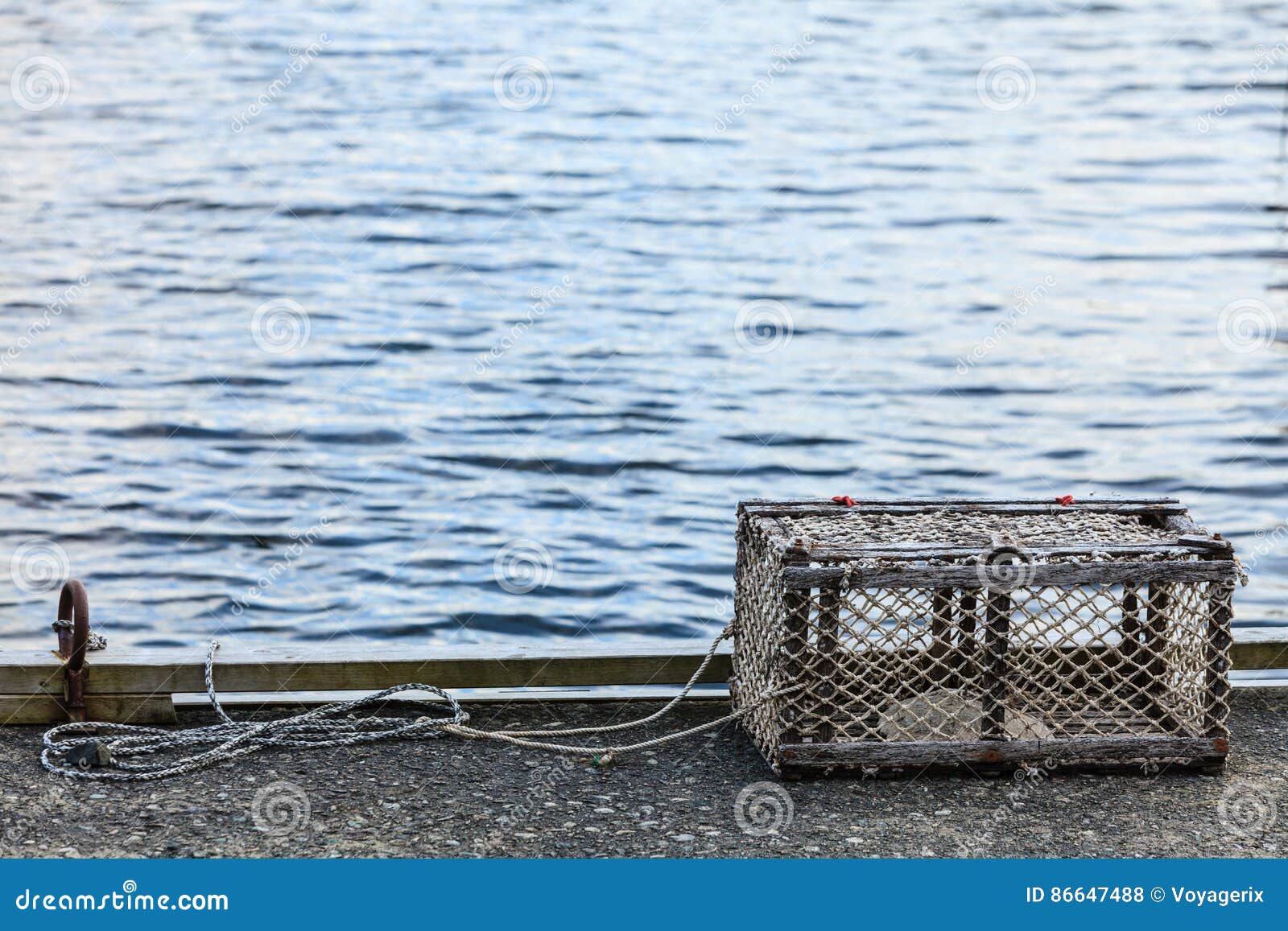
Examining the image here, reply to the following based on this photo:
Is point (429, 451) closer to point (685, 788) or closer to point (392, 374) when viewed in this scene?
point (392, 374)

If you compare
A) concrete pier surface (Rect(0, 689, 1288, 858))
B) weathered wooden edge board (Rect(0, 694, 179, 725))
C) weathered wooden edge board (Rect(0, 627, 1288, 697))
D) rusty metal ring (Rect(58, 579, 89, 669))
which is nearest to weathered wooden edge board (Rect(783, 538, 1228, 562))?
concrete pier surface (Rect(0, 689, 1288, 858))

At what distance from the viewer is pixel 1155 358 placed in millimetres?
11383

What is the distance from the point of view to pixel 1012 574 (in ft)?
12.0

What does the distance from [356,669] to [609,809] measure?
3.12 feet

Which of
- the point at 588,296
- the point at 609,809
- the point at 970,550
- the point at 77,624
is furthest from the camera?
the point at 588,296

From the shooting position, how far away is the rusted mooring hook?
156 inches

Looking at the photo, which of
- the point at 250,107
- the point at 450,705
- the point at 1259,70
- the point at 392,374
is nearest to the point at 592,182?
the point at 250,107

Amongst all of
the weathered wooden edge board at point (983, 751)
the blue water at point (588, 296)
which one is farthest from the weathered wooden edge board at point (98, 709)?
the blue water at point (588, 296)

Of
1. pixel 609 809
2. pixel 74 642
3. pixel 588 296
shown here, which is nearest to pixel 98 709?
pixel 74 642

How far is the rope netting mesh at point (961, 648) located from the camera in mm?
3707

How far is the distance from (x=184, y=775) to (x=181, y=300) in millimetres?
9052

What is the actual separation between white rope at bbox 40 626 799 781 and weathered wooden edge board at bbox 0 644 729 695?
6 cm

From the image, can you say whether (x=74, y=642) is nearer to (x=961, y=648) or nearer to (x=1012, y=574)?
(x=961, y=648)

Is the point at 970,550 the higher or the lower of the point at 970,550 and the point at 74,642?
the higher
